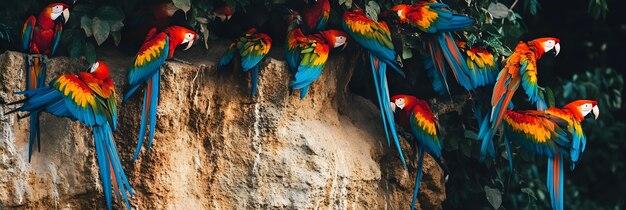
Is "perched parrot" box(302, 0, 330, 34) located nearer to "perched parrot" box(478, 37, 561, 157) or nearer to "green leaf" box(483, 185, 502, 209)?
"perched parrot" box(478, 37, 561, 157)

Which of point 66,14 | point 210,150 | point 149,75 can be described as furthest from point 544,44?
point 66,14

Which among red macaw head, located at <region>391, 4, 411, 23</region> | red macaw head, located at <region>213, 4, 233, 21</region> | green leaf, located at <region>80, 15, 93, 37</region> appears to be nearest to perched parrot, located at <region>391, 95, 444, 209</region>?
red macaw head, located at <region>391, 4, 411, 23</region>

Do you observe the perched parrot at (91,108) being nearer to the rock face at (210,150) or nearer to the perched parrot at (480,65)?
the rock face at (210,150)

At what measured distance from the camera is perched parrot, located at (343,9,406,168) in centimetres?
410

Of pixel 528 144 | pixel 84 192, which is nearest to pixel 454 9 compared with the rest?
pixel 528 144

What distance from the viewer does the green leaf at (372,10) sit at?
4234mm

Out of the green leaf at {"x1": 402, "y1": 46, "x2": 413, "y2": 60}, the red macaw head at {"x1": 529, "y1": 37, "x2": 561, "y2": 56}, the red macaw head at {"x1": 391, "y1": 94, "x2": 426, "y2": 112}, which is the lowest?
the red macaw head at {"x1": 529, "y1": 37, "x2": 561, "y2": 56}

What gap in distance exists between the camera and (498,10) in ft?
16.0

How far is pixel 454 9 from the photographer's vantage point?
15.1 ft

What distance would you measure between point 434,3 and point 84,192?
1.53 metres

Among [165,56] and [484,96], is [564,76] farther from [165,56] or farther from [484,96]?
[165,56]

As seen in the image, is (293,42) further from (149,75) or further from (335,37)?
(149,75)

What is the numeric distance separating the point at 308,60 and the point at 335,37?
21cm

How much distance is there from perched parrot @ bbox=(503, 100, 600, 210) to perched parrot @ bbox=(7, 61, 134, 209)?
1.58 m
